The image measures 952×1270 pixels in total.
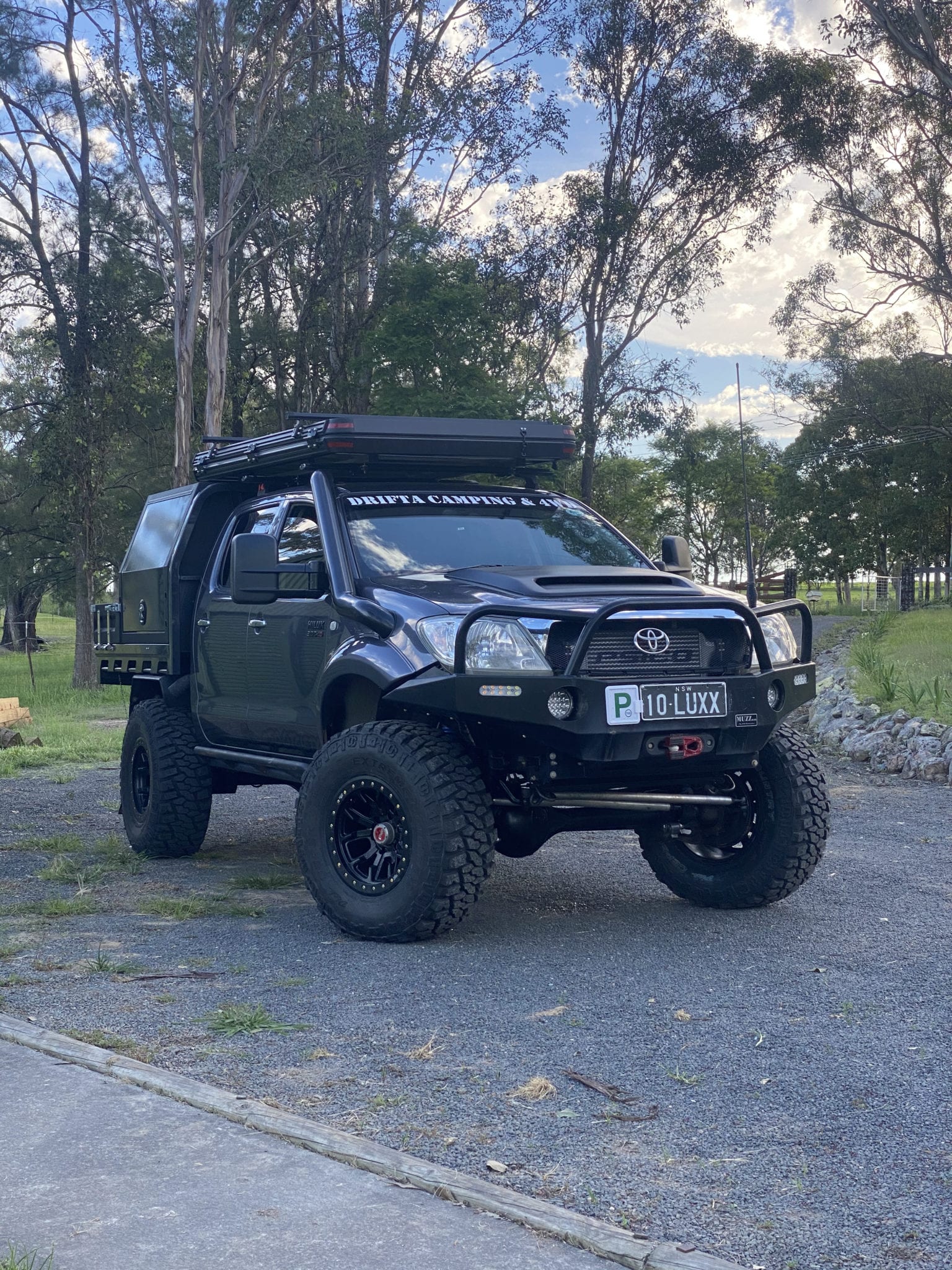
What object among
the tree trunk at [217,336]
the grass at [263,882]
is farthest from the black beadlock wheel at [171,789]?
the tree trunk at [217,336]

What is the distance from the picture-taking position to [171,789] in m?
8.18

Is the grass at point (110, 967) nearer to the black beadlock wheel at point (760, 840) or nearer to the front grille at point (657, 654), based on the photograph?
the front grille at point (657, 654)

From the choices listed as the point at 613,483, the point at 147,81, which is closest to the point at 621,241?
the point at 147,81

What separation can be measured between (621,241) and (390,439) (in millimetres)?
29654

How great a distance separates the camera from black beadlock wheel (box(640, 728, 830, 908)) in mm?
6488

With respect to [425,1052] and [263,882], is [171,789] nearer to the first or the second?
[263,882]

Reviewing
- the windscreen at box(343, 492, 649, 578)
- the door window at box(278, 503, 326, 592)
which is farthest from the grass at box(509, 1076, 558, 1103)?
the door window at box(278, 503, 326, 592)

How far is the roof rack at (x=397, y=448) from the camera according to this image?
705 centimetres

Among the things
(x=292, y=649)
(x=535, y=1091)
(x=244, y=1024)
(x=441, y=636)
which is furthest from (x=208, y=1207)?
(x=292, y=649)

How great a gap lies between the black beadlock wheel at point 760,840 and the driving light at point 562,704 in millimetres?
1219

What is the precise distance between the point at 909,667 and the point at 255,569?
12.4 m

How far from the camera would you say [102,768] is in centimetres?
1380

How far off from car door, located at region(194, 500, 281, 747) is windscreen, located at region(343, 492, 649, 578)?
0.81 m

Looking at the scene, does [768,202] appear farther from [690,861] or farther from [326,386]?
[690,861]
